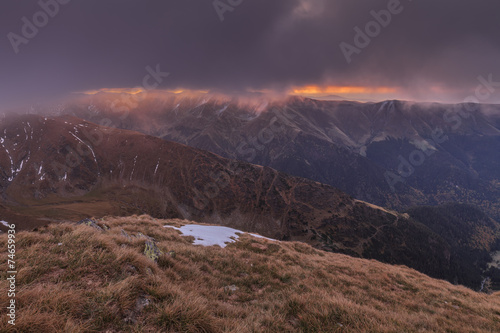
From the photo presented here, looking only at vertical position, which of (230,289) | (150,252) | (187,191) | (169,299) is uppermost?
(169,299)

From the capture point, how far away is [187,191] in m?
154

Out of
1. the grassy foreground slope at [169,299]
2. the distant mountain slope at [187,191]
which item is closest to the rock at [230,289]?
the grassy foreground slope at [169,299]

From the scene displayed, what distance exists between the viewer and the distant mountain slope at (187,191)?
14012 cm

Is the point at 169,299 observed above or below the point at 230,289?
above

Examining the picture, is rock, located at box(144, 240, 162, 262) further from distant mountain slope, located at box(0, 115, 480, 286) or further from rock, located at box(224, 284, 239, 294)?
distant mountain slope, located at box(0, 115, 480, 286)

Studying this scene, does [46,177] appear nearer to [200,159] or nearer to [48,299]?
[200,159]

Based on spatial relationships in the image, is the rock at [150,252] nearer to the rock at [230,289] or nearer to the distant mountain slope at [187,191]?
the rock at [230,289]

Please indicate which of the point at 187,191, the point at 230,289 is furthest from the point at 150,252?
the point at 187,191

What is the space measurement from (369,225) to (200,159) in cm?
14386

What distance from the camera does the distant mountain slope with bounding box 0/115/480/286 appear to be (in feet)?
460

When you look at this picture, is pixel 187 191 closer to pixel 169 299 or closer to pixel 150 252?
pixel 150 252

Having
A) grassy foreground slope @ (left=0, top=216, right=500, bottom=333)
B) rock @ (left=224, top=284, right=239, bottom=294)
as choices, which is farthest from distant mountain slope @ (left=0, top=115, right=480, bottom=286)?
rock @ (left=224, top=284, right=239, bottom=294)

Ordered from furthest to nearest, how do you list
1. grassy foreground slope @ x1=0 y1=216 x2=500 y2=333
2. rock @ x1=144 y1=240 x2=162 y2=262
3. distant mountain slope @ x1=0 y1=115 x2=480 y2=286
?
distant mountain slope @ x1=0 y1=115 x2=480 y2=286 < rock @ x1=144 y1=240 x2=162 y2=262 < grassy foreground slope @ x1=0 y1=216 x2=500 y2=333

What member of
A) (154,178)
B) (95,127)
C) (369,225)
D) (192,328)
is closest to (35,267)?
(192,328)
